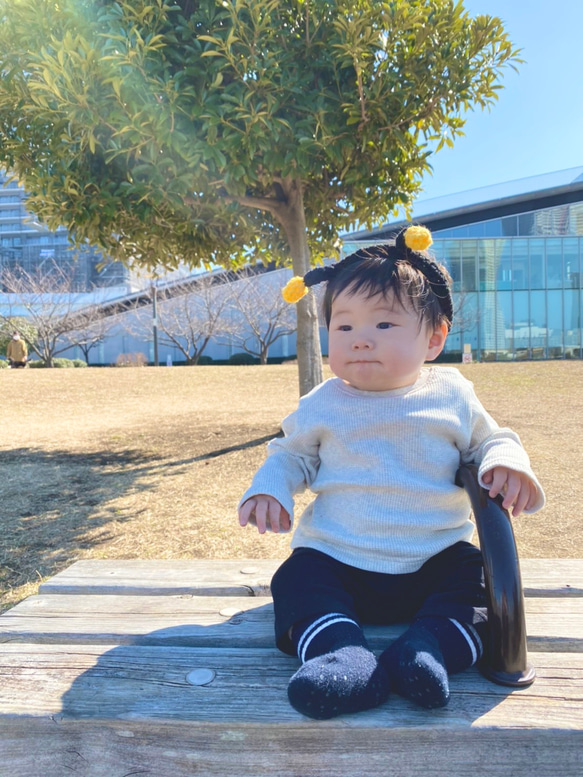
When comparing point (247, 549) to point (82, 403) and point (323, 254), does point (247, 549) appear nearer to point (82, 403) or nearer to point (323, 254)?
point (323, 254)

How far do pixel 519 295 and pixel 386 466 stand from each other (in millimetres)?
29013

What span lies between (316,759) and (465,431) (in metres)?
0.88

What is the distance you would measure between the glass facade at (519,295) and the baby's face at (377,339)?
26.7 meters

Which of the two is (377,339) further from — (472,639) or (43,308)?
(43,308)

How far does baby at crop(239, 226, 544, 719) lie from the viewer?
1287 mm

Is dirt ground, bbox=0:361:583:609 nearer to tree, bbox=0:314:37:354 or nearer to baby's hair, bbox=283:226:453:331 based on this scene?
baby's hair, bbox=283:226:453:331

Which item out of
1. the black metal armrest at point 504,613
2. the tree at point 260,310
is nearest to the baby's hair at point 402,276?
the black metal armrest at point 504,613

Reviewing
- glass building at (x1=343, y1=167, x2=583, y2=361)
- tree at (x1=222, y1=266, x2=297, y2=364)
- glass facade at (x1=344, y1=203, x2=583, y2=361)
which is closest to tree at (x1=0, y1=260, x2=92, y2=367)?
tree at (x1=222, y1=266, x2=297, y2=364)

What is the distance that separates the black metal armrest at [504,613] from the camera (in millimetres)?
1103

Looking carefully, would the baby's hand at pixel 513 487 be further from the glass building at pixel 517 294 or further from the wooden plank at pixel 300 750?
the glass building at pixel 517 294

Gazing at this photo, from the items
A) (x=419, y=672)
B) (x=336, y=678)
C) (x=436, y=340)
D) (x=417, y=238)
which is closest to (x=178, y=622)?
(x=336, y=678)

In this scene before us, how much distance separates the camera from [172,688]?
1.12 meters

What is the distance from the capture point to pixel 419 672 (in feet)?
3.31

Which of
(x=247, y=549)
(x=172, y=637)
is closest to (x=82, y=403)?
(x=247, y=549)
